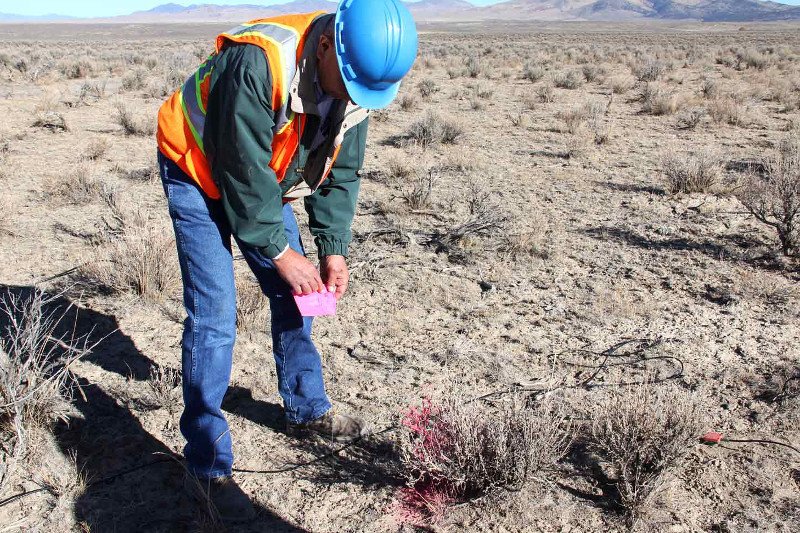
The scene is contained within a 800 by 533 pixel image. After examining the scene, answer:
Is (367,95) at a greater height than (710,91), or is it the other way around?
(367,95)

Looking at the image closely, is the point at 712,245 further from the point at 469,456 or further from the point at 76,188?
the point at 76,188

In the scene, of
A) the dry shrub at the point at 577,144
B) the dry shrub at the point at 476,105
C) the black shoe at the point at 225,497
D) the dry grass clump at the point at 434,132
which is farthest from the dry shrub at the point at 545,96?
the black shoe at the point at 225,497

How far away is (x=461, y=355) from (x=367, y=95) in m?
1.95

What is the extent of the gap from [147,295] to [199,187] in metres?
2.16

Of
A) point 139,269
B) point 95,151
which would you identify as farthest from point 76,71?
point 139,269

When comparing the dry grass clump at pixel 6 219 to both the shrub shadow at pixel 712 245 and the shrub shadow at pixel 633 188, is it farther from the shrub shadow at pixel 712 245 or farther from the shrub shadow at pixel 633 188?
the shrub shadow at pixel 633 188

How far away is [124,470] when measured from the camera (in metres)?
2.66

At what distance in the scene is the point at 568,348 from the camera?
143 inches

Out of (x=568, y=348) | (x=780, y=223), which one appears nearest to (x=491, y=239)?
(x=568, y=348)

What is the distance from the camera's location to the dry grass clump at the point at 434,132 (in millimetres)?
8641

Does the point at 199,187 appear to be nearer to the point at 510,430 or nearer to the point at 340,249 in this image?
the point at 340,249

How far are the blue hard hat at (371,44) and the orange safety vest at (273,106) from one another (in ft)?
0.53

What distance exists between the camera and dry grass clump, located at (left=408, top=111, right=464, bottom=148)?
864 centimetres

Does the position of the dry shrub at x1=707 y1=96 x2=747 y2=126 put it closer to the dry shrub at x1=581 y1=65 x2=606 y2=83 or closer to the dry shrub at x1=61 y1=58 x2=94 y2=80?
the dry shrub at x1=581 y1=65 x2=606 y2=83
